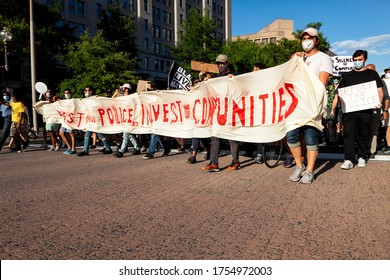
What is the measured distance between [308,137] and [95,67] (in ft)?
71.8

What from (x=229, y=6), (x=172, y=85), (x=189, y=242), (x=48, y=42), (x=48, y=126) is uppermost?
(x=229, y=6)

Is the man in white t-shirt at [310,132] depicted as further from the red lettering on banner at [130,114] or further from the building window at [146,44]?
the building window at [146,44]

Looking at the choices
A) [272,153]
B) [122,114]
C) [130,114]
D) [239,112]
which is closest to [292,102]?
[239,112]

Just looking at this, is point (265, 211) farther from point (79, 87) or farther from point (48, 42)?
point (48, 42)

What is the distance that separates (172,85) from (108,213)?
9930mm

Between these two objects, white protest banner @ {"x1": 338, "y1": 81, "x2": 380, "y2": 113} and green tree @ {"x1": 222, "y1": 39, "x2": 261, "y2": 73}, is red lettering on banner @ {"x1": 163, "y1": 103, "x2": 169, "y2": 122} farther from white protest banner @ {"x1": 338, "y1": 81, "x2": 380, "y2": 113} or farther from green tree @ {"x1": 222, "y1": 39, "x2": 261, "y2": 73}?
green tree @ {"x1": 222, "y1": 39, "x2": 261, "y2": 73}

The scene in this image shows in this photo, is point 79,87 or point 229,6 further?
point 229,6

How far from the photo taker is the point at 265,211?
12.0ft

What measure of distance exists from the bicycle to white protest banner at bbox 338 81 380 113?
4.40ft

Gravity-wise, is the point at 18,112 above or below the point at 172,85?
below

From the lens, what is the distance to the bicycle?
658 cm

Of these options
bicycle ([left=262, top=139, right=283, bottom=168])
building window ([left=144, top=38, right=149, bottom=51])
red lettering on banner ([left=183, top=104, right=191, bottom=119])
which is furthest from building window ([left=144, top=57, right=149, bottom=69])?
bicycle ([left=262, top=139, right=283, bottom=168])

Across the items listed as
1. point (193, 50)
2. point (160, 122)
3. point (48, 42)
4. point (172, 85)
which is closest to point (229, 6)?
point (193, 50)

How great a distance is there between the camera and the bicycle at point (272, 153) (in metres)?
6.58
